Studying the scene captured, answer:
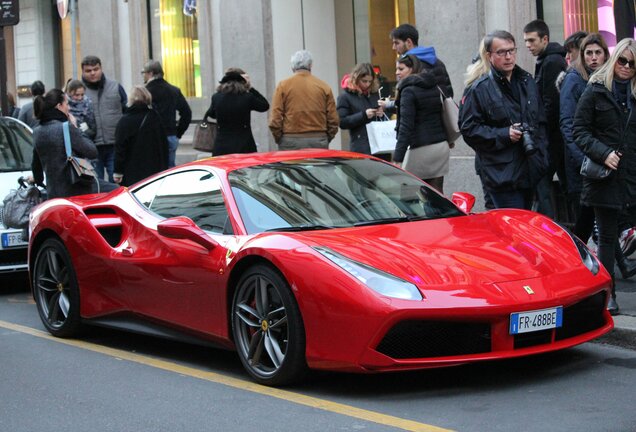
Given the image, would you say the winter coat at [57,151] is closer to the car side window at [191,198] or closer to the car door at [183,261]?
the car side window at [191,198]

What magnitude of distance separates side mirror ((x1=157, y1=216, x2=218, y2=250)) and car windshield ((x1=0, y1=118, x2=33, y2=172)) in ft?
17.5

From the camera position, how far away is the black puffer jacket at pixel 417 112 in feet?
34.6

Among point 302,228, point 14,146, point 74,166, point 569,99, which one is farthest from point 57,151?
point 302,228

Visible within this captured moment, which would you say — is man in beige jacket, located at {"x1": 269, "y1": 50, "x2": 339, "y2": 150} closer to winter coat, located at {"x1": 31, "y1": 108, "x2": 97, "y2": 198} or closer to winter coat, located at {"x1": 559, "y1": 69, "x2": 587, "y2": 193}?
winter coat, located at {"x1": 31, "y1": 108, "x2": 97, "y2": 198}

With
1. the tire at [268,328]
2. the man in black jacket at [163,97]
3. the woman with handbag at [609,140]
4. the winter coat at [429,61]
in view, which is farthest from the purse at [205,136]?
the tire at [268,328]

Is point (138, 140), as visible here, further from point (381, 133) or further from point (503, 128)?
point (503, 128)

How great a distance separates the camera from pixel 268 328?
6.81 m

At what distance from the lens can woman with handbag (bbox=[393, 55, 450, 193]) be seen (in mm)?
10570

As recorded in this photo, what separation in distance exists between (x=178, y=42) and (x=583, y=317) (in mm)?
14803

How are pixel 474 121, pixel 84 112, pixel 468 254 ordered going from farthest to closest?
pixel 84 112 < pixel 474 121 < pixel 468 254

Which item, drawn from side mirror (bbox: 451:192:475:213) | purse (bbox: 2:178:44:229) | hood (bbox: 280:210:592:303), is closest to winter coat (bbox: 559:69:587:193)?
side mirror (bbox: 451:192:475:213)

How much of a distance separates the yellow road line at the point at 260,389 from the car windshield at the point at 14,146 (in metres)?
3.58

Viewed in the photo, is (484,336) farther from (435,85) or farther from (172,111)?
(172,111)

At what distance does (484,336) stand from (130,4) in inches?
632
